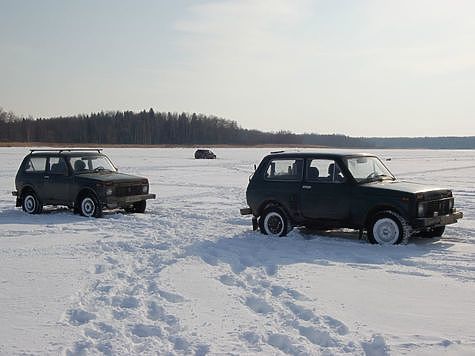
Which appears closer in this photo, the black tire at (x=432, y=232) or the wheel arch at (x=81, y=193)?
the black tire at (x=432, y=232)

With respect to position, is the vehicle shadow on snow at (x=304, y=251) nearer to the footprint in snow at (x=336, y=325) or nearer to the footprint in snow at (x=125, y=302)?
the footprint in snow at (x=125, y=302)

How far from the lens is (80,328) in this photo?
221 inches

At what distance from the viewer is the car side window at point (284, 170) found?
37.4ft

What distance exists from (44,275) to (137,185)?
280 inches

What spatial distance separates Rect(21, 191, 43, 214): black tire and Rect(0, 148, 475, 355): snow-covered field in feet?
10.4

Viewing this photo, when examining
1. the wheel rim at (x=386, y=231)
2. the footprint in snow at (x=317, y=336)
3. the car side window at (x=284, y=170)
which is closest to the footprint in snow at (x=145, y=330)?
the footprint in snow at (x=317, y=336)

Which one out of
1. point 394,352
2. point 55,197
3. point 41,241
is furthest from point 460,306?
point 55,197

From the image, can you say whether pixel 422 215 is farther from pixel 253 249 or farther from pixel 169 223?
pixel 169 223

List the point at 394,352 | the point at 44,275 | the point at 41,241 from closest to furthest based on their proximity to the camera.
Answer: the point at 394,352 < the point at 44,275 < the point at 41,241

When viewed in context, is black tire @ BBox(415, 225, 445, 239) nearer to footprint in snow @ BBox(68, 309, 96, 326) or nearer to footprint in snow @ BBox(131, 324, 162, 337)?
footprint in snow @ BBox(131, 324, 162, 337)

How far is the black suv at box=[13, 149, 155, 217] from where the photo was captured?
14.5 m

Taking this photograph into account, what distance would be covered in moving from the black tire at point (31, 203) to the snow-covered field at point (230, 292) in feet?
10.4

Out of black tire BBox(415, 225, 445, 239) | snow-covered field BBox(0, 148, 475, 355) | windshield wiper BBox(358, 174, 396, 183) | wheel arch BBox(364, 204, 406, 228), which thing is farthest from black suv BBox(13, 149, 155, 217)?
black tire BBox(415, 225, 445, 239)

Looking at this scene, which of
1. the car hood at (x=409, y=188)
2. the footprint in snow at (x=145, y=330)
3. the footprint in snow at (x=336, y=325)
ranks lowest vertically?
the footprint in snow at (x=145, y=330)
